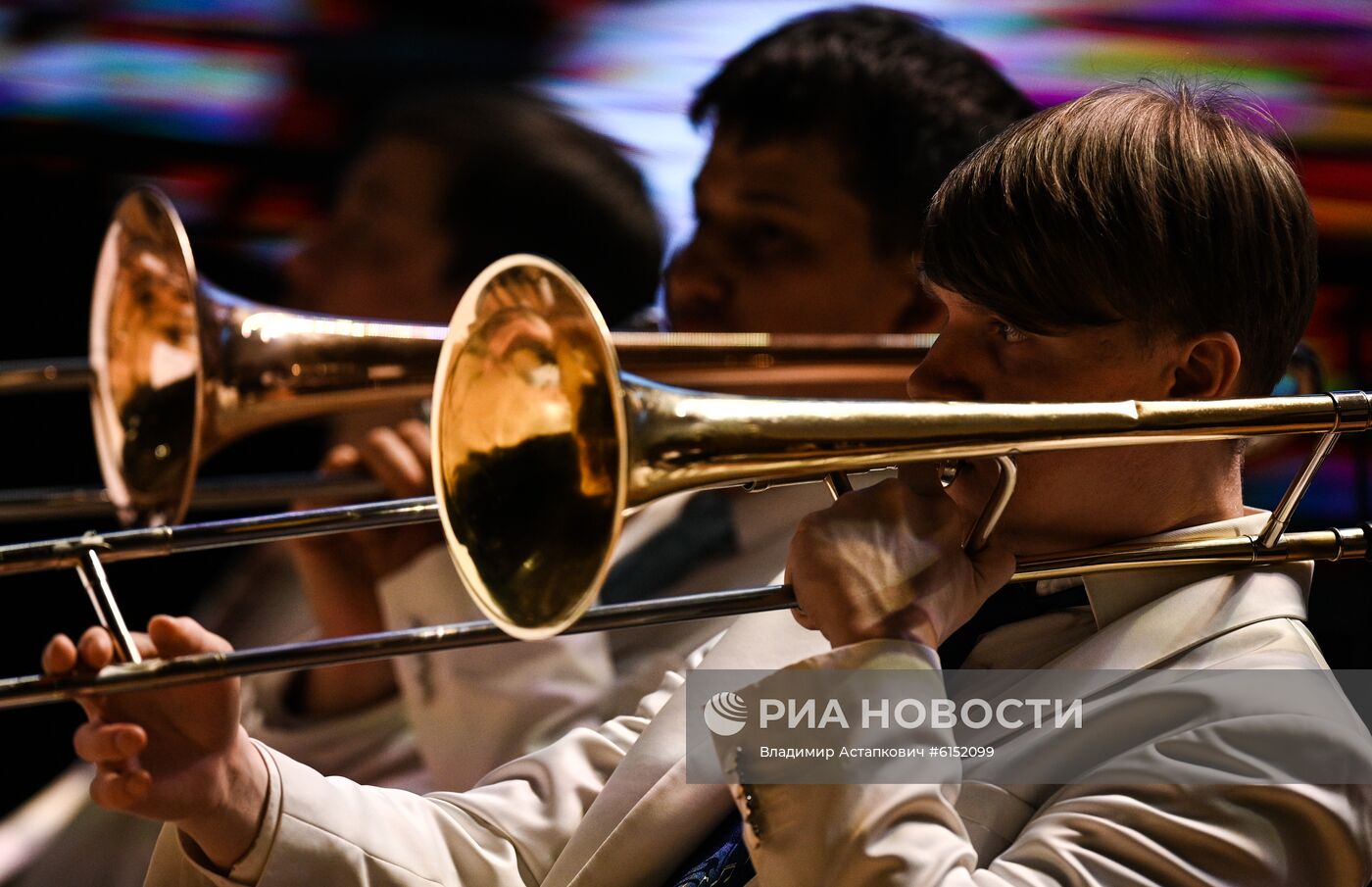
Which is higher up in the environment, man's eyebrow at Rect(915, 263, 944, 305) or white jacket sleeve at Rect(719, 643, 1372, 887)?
man's eyebrow at Rect(915, 263, 944, 305)

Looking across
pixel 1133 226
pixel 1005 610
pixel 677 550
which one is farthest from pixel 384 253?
pixel 1133 226

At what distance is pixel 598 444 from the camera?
1031 mm

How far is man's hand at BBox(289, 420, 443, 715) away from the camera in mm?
2125

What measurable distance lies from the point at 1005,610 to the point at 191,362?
989mm

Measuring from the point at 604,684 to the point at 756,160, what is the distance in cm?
75

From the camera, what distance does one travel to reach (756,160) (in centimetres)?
204

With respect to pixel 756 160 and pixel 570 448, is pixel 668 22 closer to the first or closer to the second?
pixel 756 160

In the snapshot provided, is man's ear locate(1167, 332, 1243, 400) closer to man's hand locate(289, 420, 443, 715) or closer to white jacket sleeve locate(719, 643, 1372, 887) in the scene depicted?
white jacket sleeve locate(719, 643, 1372, 887)

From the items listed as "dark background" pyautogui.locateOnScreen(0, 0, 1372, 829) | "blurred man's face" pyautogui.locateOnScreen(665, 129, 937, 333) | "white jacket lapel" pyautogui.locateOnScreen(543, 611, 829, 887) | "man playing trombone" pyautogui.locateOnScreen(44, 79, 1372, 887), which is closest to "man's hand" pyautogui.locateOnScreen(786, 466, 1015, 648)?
"man playing trombone" pyautogui.locateOnScreen(44, 79, 1372, 887)

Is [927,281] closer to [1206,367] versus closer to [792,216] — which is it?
[1206,367]

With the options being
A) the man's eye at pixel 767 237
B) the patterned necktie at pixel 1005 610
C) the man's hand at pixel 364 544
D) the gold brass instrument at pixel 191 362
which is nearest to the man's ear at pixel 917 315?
the man's eye at pixel 767 237

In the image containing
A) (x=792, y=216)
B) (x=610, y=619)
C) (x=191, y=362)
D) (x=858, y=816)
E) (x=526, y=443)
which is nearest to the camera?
(x=858, y=816)

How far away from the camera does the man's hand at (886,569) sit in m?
1.02

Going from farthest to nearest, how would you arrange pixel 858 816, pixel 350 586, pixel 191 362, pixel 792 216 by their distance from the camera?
1. pixel 350 586
2. pixel 792 216
3. pixel 191 362
4. pixel 858 816
